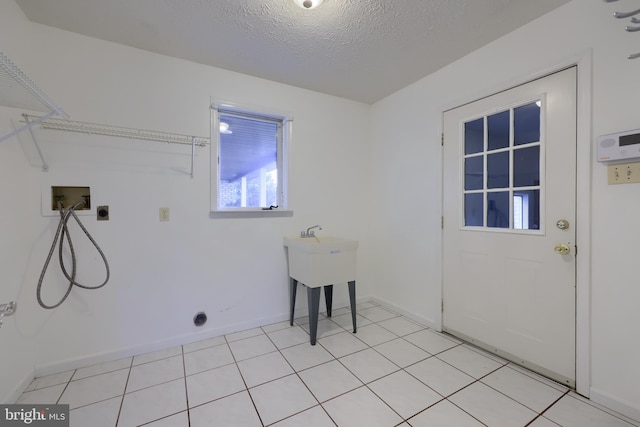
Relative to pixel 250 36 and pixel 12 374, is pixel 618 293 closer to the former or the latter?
pixel 250 36

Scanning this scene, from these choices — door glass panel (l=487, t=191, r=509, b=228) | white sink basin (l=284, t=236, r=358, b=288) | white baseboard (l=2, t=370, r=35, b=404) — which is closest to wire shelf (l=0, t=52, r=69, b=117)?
white baseboard (l=2, t=370, r=35, b=404)

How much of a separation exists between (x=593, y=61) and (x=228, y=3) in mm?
2204

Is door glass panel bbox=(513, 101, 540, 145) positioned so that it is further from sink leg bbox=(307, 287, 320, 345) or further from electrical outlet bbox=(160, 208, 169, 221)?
electrical outlet bbox=(160, 208, 169, 221)

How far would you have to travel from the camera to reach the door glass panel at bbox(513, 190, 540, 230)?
5.98 feet

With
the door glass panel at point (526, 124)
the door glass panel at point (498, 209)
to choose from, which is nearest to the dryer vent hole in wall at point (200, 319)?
the door glass panel at point (498, 209)

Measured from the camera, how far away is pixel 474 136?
2.21 metres

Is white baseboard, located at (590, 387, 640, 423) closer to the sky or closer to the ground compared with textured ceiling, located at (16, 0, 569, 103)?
closer to the ground

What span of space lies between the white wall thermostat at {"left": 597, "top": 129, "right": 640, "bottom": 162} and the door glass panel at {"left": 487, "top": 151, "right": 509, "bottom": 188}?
52 centimetres

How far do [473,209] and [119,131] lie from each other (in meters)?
2.88

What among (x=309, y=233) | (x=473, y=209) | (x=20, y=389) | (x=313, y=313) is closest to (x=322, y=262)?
(x=313, y=313)

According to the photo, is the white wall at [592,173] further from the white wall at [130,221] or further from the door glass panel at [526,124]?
the white wall at [130,221]

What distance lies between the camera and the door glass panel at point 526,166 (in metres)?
1.82

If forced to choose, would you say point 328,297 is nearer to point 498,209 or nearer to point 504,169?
point 498,209

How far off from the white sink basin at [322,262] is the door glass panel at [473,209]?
99 cm
